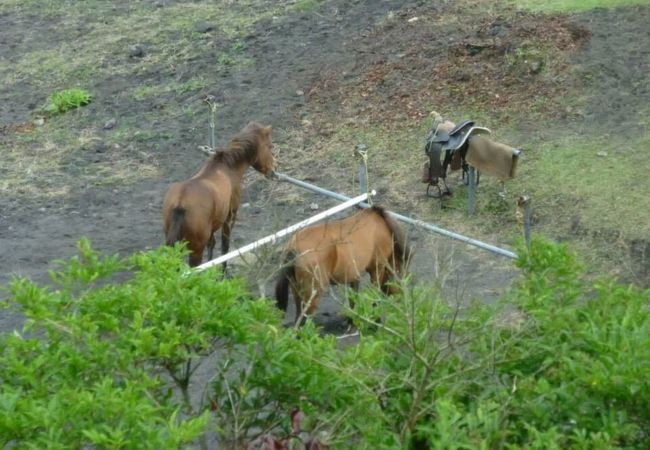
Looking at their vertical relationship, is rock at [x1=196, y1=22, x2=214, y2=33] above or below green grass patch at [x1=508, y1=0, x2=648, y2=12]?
below

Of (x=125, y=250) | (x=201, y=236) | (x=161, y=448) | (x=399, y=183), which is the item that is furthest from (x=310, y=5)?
(x=161, y=448)

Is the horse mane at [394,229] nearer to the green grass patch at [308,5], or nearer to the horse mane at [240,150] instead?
the horse mane at [240,150]

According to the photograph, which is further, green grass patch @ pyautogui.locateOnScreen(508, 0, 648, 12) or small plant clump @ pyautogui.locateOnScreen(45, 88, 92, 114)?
small plant clump @ pyautogui.locateOnScreen(45, 88, 92, 114)

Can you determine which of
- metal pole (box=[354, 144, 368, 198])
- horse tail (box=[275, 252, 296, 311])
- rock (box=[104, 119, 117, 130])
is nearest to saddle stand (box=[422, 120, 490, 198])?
metal pole (box=[354, 144, 368, 198])

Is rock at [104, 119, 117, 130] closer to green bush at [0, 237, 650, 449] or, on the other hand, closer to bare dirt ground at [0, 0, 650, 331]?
bare dirt ground at [0, 0, 650, 331]

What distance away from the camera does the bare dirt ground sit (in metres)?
10.7

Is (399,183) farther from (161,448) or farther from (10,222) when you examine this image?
(161,448)

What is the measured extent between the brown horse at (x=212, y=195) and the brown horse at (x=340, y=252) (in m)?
0.90

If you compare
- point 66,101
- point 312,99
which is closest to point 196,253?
point 312,99

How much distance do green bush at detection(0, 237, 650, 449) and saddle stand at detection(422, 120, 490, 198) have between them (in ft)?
18.4

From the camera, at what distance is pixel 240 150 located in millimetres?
9562

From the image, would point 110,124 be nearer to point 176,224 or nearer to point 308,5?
point 308,5

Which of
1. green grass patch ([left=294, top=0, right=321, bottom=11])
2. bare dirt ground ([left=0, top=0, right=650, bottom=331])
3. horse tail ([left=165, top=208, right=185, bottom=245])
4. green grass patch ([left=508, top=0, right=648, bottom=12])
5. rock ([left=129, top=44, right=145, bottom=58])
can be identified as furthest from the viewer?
green grass patch ([left=294, top=0, right=321, bottom=11])

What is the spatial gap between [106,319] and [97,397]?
0.66 meters
